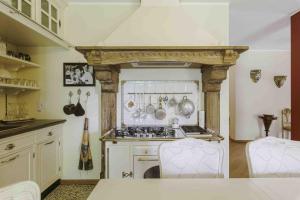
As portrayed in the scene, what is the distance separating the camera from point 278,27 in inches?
161

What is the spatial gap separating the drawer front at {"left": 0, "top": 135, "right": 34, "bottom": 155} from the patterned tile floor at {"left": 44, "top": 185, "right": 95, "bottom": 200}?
793 millimetres

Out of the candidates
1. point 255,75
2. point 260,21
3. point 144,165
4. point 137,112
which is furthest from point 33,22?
point 255,75

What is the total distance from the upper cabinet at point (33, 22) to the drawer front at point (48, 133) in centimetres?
104

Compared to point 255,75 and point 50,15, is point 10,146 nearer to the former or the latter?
point 50,15

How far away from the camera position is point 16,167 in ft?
7.00

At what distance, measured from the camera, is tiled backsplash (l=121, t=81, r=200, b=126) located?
10.8 feet

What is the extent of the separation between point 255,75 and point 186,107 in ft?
11.2

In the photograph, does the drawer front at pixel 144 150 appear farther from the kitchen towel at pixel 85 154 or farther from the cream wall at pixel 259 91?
the cream wall at pixel 259 91

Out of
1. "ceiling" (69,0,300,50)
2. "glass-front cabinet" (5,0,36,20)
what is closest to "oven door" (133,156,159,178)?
"glass-front cabinet" (5,0,36,20)

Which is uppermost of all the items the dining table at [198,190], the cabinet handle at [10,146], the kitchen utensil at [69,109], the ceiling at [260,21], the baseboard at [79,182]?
the ceiling at [260,21]

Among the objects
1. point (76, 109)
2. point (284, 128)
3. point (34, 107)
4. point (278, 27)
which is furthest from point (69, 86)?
point (284, 128)

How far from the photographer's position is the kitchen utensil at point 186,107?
3.27 meters

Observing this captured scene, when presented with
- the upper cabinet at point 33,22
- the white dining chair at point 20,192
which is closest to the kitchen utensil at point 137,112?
the upper cabinet at point 33,22

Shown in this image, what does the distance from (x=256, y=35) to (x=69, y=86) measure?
3.60 metres
